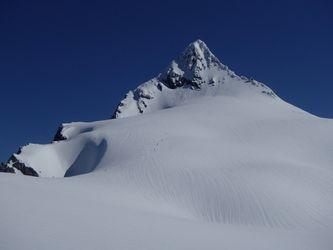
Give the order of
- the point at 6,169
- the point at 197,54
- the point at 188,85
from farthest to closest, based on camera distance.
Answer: the point at 197,54
the point at 188,85
the point at 6,169

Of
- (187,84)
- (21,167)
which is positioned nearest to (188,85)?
(187,84)

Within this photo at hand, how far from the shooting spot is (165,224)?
12656 millimetres

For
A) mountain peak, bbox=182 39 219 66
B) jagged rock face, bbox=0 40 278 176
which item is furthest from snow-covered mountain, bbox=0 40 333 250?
mountain peak, bbox=182 39 219 66

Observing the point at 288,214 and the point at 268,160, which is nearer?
the point at 288,214

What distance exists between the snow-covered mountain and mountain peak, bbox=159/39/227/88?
57.3 feet

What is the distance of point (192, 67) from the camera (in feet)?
240

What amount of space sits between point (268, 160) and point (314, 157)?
4863 mm

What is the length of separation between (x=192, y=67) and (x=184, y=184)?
53613 mm

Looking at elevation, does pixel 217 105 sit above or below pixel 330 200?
above

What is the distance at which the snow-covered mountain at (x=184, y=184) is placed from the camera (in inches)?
422

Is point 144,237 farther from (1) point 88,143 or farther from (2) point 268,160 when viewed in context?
(1) point 88,143

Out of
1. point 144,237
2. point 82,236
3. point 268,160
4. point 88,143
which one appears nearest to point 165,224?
point 144,237

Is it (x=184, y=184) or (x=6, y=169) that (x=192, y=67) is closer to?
(x=6, y=169)

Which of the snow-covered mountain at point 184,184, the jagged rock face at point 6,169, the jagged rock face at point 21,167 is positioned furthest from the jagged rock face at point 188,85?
the jagged rock face at point 6,169
